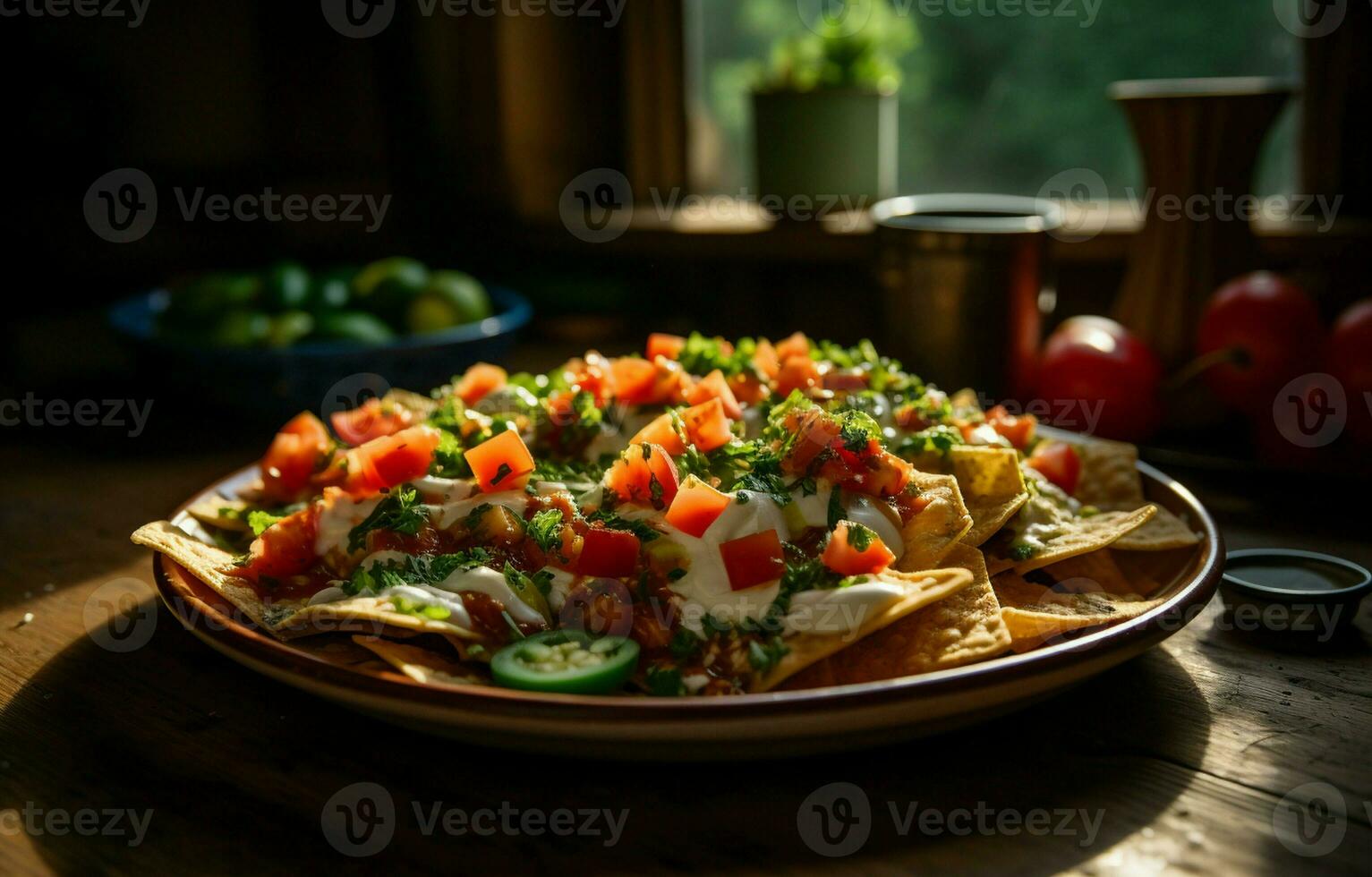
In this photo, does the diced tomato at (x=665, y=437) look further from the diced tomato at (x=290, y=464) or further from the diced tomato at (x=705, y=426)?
the diced tomato at (x=290, y=464)

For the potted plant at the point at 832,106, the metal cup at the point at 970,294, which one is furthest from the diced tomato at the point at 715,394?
the potted plant at the point at 832,106

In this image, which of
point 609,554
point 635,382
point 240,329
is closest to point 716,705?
point 609,554

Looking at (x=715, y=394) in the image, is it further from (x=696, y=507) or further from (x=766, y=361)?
(x=696, y=507)

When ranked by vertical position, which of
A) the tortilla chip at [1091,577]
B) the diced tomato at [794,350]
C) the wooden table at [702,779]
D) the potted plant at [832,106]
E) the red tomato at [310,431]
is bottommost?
the wooden table at [702,779]

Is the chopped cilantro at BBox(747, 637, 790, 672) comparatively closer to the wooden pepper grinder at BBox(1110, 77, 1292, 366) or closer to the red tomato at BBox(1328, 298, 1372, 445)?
the red tomato at BBox(1328, 298, 1372, 445)

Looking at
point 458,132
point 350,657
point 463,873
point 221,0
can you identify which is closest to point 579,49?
point 458,132

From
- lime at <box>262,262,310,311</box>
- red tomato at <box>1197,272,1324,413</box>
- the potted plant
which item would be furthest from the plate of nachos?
the potted plant
